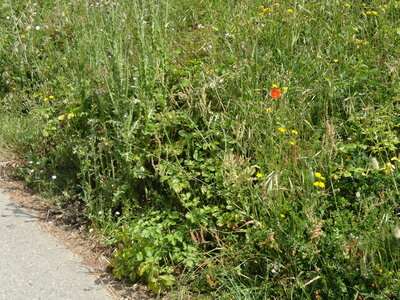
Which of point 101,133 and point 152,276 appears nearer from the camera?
point 152,276

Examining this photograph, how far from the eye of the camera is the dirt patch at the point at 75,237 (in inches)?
142

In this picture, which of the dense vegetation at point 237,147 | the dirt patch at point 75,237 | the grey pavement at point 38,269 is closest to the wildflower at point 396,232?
the dense vegetation at point 237,147

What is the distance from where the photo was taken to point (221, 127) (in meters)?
4.04

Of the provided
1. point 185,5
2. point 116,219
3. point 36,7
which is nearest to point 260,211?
point 116,219

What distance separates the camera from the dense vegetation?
10.9 ft

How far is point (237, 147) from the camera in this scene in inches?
157

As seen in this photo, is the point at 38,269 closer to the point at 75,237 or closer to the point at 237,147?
the point at 75,237

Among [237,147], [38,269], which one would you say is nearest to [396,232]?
[237,147]

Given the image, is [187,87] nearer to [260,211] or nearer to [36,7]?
[260,211]

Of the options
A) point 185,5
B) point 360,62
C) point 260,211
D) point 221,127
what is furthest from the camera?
point 185,5

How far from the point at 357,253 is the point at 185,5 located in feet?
13.8

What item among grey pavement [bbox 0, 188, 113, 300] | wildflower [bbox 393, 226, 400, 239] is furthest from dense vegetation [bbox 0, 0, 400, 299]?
grey pavement [bbox 0, 188, 113, 300]

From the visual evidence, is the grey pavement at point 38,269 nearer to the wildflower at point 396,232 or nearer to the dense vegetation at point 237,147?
the dense vegetation at point 237,147

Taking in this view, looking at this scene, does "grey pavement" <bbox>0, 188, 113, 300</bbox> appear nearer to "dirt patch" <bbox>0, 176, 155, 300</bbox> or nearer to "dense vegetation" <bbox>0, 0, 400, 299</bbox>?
"dirt patch" <bbox>0, 176, 155, 300</bbox>
